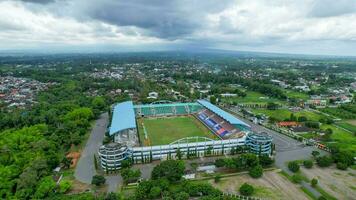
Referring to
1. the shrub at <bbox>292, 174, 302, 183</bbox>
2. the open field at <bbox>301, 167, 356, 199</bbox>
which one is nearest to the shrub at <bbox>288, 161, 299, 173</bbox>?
the open field at <bbox>301, 167, 356, 199</bbox>

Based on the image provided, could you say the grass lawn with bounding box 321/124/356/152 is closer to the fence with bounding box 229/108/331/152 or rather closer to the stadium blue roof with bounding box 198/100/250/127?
the fence with bounding box 229/108/331/152

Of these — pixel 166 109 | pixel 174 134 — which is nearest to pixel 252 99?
pixel 166 109

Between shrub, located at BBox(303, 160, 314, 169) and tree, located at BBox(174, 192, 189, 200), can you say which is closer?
tree, located at BBox(174, 192, 189, 200)

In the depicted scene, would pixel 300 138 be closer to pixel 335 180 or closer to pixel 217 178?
pixel 335 180

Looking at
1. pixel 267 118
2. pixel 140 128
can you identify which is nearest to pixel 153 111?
pixel 140 128

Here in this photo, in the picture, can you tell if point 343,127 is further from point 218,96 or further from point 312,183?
point 218,96

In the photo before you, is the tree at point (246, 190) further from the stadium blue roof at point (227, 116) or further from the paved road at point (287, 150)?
the stadium blue roof at point (227, 116)

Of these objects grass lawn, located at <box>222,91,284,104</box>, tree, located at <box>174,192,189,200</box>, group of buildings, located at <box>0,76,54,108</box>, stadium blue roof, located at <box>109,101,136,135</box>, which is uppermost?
stadium blue roof, located at <box>109,101,136,135</box>
